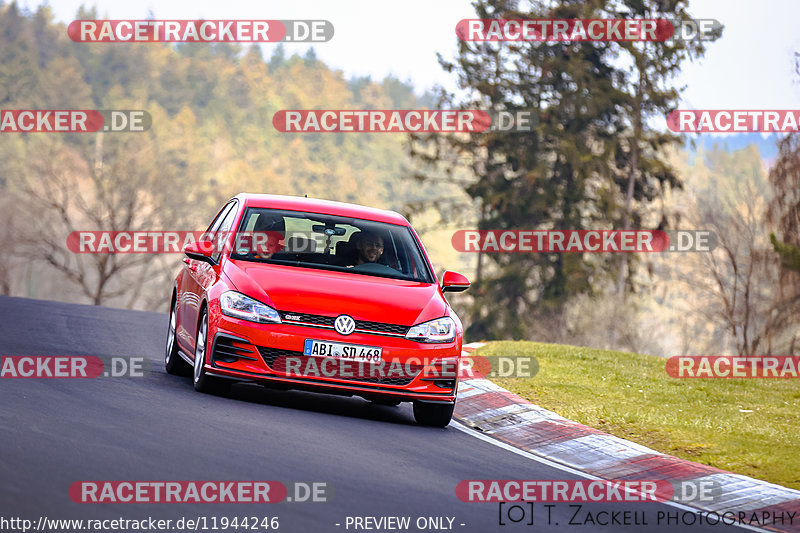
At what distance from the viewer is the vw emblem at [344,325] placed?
994cm

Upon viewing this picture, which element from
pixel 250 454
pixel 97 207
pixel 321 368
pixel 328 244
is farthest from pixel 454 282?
pixel 97 207

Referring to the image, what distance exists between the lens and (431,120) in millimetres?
56188

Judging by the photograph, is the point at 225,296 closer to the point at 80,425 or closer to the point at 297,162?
the point at 80,425

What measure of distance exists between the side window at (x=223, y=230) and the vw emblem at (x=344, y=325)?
167 cm

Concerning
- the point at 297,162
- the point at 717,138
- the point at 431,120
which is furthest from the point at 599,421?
the point at 717,138

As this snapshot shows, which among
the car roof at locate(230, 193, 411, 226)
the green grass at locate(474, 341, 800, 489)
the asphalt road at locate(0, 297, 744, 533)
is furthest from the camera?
the car roof at locate(230, 193, 411, 226)

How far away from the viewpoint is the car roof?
37.8 ft

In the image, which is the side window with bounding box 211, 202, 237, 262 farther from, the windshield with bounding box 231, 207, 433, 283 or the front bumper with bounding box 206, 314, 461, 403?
the front bumper with bounding box 206, 314, 461, 403

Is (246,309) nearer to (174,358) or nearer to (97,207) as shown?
Result: (174,358)

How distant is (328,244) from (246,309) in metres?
1.52

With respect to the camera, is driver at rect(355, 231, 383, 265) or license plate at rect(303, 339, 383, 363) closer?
license plate at rect(303, 339, 383, 363)

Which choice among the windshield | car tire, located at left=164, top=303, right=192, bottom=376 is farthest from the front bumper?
car tire, located at left=164, top=303, right=192, bottom=376

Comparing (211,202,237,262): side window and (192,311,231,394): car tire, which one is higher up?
(211,202,237,262): side window

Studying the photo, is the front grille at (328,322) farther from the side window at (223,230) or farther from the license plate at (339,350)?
the side window at (223,230)
